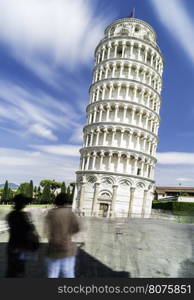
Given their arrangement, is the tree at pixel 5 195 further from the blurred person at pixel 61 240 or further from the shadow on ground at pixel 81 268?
the blurred person at pixel 61 240

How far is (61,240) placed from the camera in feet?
16.3

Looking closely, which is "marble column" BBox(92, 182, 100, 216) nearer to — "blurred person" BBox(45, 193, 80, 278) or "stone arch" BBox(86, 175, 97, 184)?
"stone arch" BBox(86, 175, 97, 184)

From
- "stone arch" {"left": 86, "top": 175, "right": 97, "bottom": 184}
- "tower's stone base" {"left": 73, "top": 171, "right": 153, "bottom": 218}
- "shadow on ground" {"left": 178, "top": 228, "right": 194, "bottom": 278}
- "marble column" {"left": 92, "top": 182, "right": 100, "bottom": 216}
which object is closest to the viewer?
"shadow on ground" {"left": 178, "top": 228, "right": 194, "bottom": 278}

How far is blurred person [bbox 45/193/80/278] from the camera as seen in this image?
16.0 ft

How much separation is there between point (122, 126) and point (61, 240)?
38824 millimetres

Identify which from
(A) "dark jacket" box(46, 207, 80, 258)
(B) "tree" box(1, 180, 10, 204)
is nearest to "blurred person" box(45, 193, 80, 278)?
(A) "dark jacket" box(46, 207, 80, 258)

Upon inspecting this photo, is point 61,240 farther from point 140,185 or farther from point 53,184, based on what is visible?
point 53,184

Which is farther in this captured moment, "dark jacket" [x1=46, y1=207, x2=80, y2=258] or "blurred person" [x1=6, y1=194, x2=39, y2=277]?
"blurred person" [x1=6, y1=194, x2=39, y2=277]

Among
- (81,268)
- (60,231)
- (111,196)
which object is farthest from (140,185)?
(60,231)

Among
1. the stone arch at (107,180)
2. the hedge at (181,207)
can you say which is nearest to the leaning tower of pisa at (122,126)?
the stone arch at (107,180)

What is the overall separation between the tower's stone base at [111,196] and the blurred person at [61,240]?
3568 centimetres

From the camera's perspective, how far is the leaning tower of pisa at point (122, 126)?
1625 inches

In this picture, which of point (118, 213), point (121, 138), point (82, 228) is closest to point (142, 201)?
point (118, 213)

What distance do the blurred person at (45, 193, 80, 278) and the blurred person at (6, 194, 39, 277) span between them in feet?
1.52
